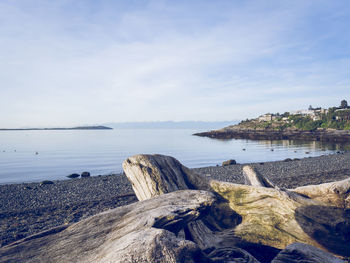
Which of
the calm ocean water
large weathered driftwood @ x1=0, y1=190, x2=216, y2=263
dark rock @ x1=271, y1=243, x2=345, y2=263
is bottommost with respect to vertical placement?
the calm ocean water

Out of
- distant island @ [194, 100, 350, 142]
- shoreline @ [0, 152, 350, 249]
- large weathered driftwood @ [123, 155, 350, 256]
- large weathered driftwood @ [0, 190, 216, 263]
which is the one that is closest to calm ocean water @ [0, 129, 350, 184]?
shoreline @ [0, 152, 350, 249]

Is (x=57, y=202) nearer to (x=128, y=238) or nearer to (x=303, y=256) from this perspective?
(x=128, y=238)

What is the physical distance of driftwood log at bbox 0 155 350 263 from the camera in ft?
8.84

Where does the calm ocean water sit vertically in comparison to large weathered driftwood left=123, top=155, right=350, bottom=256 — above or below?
below

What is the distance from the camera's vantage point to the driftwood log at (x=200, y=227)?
269 centimetres

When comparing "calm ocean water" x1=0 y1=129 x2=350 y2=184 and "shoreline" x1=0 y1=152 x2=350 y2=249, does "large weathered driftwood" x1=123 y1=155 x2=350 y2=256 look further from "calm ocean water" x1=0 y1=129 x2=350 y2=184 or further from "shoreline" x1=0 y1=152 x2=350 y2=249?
"calm ocean water" x1=0 y1=129 x2=350 y2=184

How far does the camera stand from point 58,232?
3.47 m

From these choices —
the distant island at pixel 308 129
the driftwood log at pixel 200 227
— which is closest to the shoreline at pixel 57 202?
the driftwood log at pixel 200 227

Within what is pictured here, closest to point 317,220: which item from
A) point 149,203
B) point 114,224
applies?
point 149,203

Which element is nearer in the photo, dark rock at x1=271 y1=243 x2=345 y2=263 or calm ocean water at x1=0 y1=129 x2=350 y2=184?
dark rock at x1=271 y1=243 x2=345 y2=263

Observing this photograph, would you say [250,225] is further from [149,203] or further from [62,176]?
[62,176]

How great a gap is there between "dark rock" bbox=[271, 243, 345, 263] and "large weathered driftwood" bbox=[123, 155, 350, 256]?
2.79 feet

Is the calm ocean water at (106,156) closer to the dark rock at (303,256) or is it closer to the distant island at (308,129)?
the distant island at (308,129)

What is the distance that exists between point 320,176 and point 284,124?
84352 millimetres
